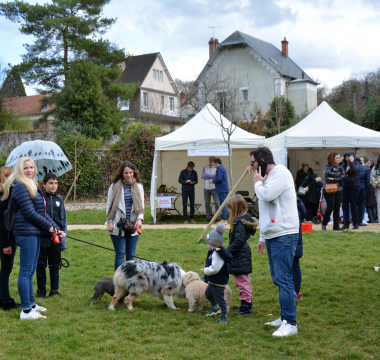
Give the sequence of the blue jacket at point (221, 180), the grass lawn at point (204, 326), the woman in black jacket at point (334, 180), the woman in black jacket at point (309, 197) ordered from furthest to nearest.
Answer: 1. the woman in black jacket at point (309, 197)
2. the blue jacket at point (221, 180)
3. the woman in black jacket at point (334, 180)
4. the grass lawn at point (204, 326)

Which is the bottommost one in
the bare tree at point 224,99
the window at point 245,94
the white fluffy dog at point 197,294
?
the white fluffy dog at point 197,294

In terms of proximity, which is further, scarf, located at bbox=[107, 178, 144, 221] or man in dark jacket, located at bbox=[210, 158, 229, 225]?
man in dark jacket, located at bbox=[210, 158, 229, 225]

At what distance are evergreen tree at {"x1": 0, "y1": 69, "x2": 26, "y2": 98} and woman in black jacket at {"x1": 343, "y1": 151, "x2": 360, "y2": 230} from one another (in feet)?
70.9

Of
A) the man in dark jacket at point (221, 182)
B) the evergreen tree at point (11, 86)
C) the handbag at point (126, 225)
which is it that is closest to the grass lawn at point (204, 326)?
the handbag at point (126, 225)

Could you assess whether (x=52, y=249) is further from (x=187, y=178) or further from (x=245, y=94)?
(x=245, y=94)

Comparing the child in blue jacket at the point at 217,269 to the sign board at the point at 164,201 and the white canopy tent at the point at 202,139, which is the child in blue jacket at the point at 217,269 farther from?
the sign board at the point at 164,201

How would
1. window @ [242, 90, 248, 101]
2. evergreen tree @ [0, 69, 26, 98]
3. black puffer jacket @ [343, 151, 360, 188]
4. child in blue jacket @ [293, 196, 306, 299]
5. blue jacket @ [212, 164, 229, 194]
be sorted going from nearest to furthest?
child in blue jacket @ [293, 196, 306, 299]
black puffer jacket @ [343, 151, 360, 188]
blue jacket @ [212, 164, 229, 194]
evergreen tree @ [0, 69, 26, 98]
window @ [242, 90, 248, 101]

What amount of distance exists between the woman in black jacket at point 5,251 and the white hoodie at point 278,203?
2909 mm

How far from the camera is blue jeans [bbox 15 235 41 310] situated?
4.41 metres

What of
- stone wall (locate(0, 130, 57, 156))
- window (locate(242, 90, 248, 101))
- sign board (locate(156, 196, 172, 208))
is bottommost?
sign board (locate(156, 196, 172, 208))

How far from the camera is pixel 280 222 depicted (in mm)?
3865

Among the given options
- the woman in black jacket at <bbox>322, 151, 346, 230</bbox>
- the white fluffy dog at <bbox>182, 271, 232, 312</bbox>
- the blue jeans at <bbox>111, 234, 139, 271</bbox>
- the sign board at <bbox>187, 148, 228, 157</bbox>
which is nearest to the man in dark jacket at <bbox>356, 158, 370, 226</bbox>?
the woman in black jacket at <bbox>322, 151, 346, 230</bbox>

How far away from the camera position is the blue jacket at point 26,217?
4.34 meters

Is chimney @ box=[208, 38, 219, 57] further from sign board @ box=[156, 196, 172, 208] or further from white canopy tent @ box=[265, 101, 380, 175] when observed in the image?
sign board @ box=[156, 196, 172, 208]
